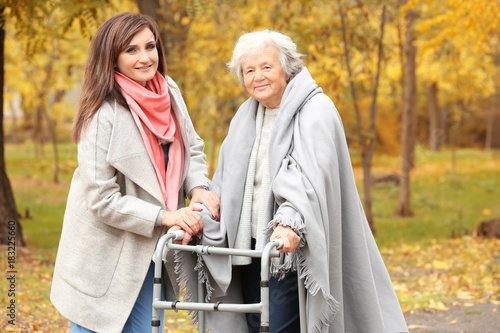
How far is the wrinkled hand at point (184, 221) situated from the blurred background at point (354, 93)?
7.91 ft

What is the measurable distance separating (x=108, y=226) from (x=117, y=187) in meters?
0.21

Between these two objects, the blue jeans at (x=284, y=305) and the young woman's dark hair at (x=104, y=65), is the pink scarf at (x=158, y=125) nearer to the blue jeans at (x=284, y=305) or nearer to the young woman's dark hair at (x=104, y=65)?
the young woman's dark hair at (x=104, y=65)

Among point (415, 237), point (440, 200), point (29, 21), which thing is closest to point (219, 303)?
point (29, 21)

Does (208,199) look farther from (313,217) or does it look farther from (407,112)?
(407,112)

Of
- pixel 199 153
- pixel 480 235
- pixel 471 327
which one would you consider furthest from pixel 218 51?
pixel 199 153

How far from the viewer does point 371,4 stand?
9062mm

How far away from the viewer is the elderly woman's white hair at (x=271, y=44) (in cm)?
294

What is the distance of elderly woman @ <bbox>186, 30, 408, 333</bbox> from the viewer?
271cm

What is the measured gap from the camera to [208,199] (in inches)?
119

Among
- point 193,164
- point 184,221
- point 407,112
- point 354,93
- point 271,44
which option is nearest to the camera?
point 184,221

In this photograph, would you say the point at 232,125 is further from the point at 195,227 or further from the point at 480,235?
the point at 480,235

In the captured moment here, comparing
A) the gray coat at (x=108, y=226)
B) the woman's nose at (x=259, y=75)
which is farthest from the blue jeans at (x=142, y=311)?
the woman's nose at (x=259, y=75)

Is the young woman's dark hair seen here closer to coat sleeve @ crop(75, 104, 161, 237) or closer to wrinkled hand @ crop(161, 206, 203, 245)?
coat sleeve @ crop(75, 104, 161, 237)

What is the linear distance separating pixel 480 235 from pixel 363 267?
696cm
